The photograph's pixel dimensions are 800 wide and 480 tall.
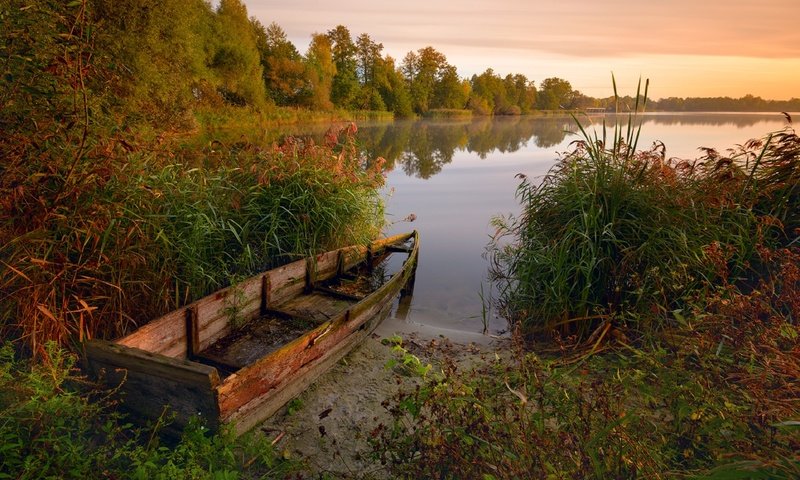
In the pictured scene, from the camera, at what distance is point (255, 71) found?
1526 inches

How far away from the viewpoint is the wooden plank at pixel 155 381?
2928 mm

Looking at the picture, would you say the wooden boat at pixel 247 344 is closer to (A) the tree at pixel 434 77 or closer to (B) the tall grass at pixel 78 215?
(B) the tall grass at pixel 78 215

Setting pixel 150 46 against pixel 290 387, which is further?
pixel 150 46

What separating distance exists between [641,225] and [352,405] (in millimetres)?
3733

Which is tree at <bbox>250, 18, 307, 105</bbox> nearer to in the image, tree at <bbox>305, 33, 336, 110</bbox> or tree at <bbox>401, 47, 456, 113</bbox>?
tree at <bbox>305, 33, 336, 110</bbox>

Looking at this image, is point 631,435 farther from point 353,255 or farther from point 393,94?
point 393,94

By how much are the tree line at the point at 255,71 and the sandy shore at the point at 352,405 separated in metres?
3.17

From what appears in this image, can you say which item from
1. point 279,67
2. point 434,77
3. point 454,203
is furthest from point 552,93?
point 454,203

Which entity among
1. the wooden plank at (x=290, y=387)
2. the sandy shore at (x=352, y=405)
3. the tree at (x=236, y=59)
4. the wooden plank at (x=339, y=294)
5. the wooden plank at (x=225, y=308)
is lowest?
the sandy shore at (x=352, y=405)

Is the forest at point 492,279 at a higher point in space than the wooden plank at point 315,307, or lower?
higher

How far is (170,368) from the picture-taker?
2920mm

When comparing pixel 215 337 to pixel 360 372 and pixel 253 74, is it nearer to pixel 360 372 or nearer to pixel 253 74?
pixel 360 372

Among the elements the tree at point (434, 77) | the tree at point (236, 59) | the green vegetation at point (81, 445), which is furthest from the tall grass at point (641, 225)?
the tree at point (434, 77)

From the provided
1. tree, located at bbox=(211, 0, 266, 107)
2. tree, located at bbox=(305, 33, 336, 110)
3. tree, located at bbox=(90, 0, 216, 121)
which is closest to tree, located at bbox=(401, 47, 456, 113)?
tree, located at bbox=(305, 33, 336, 110)
